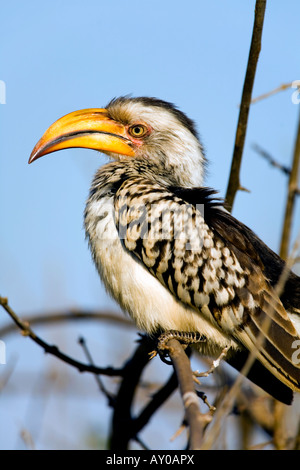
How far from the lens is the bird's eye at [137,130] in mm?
5242

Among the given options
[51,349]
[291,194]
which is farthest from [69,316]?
[291,194]

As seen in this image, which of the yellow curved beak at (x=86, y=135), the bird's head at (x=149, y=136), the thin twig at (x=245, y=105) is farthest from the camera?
the bird's head at (x=149, y=136)

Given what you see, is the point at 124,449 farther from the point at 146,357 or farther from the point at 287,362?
the point at 287,362

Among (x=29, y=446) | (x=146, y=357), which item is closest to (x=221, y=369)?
(x=146, y=357)

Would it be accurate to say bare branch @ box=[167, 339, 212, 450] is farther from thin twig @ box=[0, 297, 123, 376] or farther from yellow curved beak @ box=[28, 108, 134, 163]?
yellow curved beak @ box=[28, 108, 134, 163]

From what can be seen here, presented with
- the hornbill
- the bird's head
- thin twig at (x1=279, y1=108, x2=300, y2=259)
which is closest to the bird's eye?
the bird's head

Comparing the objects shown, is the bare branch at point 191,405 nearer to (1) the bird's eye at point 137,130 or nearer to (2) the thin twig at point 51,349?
(2) the thin twig at point 51,349

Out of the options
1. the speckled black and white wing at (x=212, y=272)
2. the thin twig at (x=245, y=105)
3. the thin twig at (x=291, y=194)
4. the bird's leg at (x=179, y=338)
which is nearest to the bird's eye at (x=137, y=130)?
the thin twig at (x=245, y=105)

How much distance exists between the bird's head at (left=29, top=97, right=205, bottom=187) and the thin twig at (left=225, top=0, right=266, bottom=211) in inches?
20.5

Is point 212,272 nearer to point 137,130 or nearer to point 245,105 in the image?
point 245,105

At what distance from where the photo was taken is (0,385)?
412 centimetres

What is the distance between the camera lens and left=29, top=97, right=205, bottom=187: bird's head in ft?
16.8

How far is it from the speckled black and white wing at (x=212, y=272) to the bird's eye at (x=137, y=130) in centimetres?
109

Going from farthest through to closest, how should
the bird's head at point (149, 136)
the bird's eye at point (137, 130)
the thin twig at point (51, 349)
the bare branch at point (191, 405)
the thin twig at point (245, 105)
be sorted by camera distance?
the bird's eye at point (137, 130)
the bird's head at point (149, 136)
the thin twig at point (245, 105)
the thin twig at point (51, 349)
the bare branch at point (191, 405)
